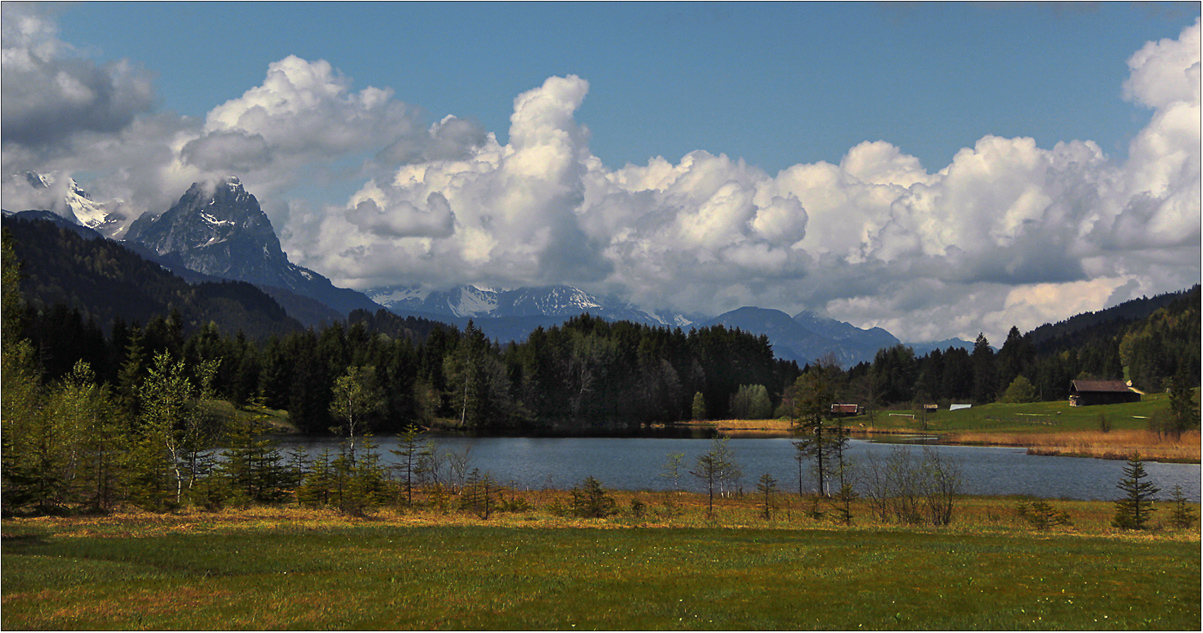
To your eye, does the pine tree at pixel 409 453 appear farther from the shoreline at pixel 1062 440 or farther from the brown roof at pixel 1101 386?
the brown roof at pixel 1101 386

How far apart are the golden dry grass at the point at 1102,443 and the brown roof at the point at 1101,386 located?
55362mm

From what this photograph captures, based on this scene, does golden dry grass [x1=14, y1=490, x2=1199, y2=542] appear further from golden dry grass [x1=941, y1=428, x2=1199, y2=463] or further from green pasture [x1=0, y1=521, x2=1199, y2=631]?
golden dry grass [x1=941, y1=428, x2=1199, y2=463]

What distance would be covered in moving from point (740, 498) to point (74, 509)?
Result: 46332 millimetres

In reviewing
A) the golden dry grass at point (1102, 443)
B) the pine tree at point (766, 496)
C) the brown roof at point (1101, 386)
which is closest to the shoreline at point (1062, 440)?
the golden dry grass at point (1102, 443)

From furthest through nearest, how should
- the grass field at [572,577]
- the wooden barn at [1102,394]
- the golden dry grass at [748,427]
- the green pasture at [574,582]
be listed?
1. the wooden barn at [1102,394]
2. the golden dry grass at [748,427]
3. the grass field at [572,577]
4. the green pasture at [574,582]

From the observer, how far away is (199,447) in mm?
51719

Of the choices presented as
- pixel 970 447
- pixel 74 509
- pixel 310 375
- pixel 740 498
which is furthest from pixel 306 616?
pixel 310 375

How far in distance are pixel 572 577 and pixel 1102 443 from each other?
386ft

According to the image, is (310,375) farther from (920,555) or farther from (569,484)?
(920,555)

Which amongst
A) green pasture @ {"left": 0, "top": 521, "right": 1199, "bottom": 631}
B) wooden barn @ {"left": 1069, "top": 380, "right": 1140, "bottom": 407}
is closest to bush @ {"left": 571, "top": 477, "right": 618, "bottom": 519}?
Result: green pasture @ {"left": 0, "top": 521, "right": 1199, "bottom": 631}

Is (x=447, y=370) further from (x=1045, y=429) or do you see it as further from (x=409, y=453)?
(x=1045, y=429)

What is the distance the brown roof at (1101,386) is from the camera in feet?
593

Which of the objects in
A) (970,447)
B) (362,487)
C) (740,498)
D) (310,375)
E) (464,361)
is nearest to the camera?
(362,487)

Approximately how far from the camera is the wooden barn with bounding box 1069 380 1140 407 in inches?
7111
